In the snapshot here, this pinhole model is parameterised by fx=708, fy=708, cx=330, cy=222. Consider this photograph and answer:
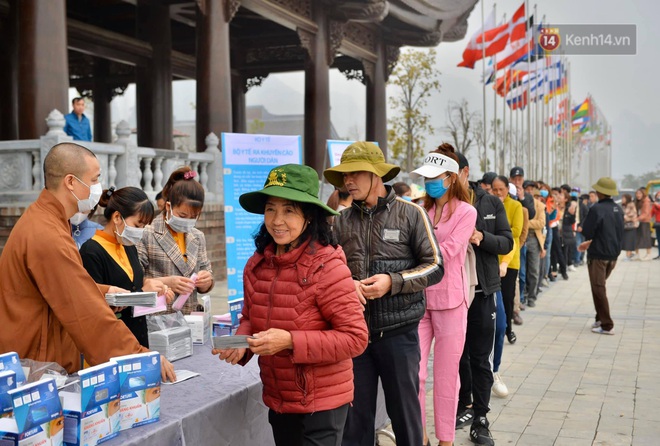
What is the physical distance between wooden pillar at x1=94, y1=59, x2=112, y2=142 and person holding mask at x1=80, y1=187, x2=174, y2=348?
2127 cm

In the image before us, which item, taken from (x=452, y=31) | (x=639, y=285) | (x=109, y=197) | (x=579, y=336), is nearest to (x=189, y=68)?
(x=452, y=31)

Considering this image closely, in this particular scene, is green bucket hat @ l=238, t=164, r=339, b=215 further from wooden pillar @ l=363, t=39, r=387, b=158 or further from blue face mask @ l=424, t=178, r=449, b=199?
wooden pillar @ l=363, t=39, r=387, b=158

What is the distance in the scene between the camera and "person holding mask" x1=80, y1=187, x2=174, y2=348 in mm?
3754

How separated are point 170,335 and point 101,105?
21.9m

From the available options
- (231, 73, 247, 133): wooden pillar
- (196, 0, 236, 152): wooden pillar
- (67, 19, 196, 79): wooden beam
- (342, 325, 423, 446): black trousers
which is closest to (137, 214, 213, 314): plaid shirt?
(342, 325, 423, 446): black trousers

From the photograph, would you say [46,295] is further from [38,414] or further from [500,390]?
[500,390]

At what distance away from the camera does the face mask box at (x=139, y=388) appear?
9.10 feet

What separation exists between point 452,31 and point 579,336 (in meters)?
19.5

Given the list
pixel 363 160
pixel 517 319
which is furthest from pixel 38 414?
pixel 517 319

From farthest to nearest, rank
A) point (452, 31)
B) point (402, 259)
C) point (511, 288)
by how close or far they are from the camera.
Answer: point (452, 31), point (511, 288), point (402, 259)

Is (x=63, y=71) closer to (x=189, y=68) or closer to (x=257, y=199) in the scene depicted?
(x=257, y=199)

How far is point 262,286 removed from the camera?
2973 millimetres

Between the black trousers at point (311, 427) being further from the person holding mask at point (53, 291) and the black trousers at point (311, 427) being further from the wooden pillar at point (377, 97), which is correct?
the wooden pillar at point (377, 97)

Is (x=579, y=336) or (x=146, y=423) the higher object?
(x=146, y=423)
